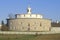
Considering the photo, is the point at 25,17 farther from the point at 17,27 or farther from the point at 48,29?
the point at 48,29

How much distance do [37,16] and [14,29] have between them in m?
7.41

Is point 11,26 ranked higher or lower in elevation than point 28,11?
lower

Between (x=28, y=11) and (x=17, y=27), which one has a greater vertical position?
(x=28, y=11)

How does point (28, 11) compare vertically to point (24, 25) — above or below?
above

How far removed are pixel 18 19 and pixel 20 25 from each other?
6.16 ft

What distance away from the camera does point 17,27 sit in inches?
2384

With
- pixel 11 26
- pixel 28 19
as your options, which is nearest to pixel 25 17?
pixel 28 19

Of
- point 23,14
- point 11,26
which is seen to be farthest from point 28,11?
point 11,26

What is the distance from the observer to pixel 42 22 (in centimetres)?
6125

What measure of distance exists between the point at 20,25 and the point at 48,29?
7.97m

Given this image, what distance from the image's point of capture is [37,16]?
203 feet

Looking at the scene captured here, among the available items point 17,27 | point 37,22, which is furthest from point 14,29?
point 37,22

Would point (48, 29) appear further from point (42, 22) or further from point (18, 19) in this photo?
point (18, 19)

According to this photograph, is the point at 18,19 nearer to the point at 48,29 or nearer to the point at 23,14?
the point at 23,14
